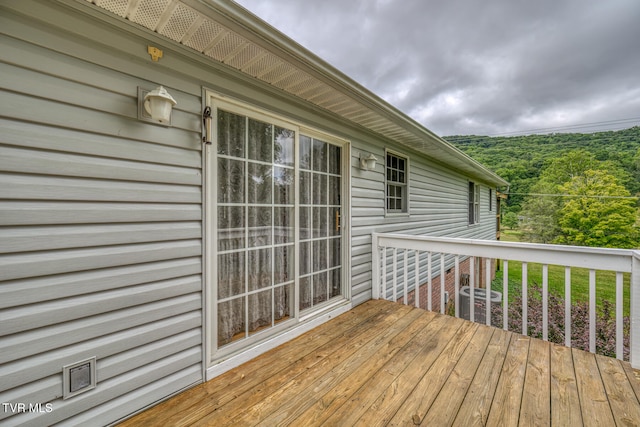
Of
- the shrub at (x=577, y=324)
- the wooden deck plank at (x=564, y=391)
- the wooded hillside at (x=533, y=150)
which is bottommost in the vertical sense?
the shrub at (x=577, y=324)

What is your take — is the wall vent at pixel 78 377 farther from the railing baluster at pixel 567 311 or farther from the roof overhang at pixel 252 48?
the railing baluster at pixel 567 311

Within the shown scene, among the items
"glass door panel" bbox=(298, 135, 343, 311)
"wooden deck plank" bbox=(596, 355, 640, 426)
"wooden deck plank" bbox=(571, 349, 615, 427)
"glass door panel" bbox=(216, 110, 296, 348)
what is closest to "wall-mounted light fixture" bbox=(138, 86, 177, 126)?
"glass door panel" bbox=(216, 110, 296, 348)

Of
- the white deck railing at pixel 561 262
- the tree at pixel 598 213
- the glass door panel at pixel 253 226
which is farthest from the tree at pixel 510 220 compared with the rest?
the glass door panel at pixel 253 226

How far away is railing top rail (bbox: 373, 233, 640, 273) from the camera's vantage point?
2047 mm

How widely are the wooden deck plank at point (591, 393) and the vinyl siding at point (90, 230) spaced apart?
2537 millimetres

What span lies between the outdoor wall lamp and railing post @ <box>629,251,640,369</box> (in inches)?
136

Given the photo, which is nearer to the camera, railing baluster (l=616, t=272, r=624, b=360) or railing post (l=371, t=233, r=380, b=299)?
railing baluster (l=616, t=272, r=624, b=360)

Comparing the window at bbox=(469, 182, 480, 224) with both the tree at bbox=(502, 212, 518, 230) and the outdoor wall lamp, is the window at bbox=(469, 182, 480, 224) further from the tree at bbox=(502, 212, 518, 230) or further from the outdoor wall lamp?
the tree at bbox=(502, 212, 518, 230)

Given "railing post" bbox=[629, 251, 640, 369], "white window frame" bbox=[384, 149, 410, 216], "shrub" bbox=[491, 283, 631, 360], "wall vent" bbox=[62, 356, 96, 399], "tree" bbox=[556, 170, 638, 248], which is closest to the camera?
"wall vent" bbox=[62, 356, 96, 399]

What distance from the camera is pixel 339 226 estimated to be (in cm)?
333

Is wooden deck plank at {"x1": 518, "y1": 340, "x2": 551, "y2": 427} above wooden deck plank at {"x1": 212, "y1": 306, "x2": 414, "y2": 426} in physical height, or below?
above

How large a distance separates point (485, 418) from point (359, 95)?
9.04 feet

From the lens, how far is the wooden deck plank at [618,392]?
59.4 inches

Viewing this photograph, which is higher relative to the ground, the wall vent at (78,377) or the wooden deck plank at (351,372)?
the wall vent at (78,377)
